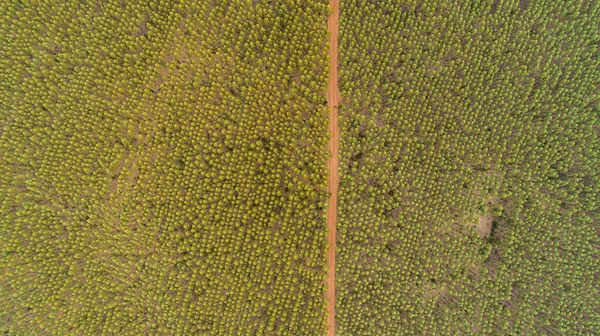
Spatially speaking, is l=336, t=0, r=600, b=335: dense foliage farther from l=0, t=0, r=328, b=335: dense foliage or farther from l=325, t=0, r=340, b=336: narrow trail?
l=0, t=0, r=328, b=335: dense foliage

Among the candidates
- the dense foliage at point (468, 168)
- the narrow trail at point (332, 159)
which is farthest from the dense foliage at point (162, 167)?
the dense foliage at point (468, 168)

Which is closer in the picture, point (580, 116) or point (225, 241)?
point (225, 241)

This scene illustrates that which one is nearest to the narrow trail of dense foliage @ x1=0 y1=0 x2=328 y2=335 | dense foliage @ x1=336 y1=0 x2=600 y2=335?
dense foliage @ x1=336 y1=0 x2=600 y2=335

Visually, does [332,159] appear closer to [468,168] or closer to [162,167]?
[468,168]

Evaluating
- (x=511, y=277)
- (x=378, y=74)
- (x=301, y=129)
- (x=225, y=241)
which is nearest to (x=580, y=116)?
(x=511, y=277)

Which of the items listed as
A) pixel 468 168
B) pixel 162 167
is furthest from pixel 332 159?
pixel 162 167

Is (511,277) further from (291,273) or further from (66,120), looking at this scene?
(66,120)

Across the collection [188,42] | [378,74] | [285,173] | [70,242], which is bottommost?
[70,242]
